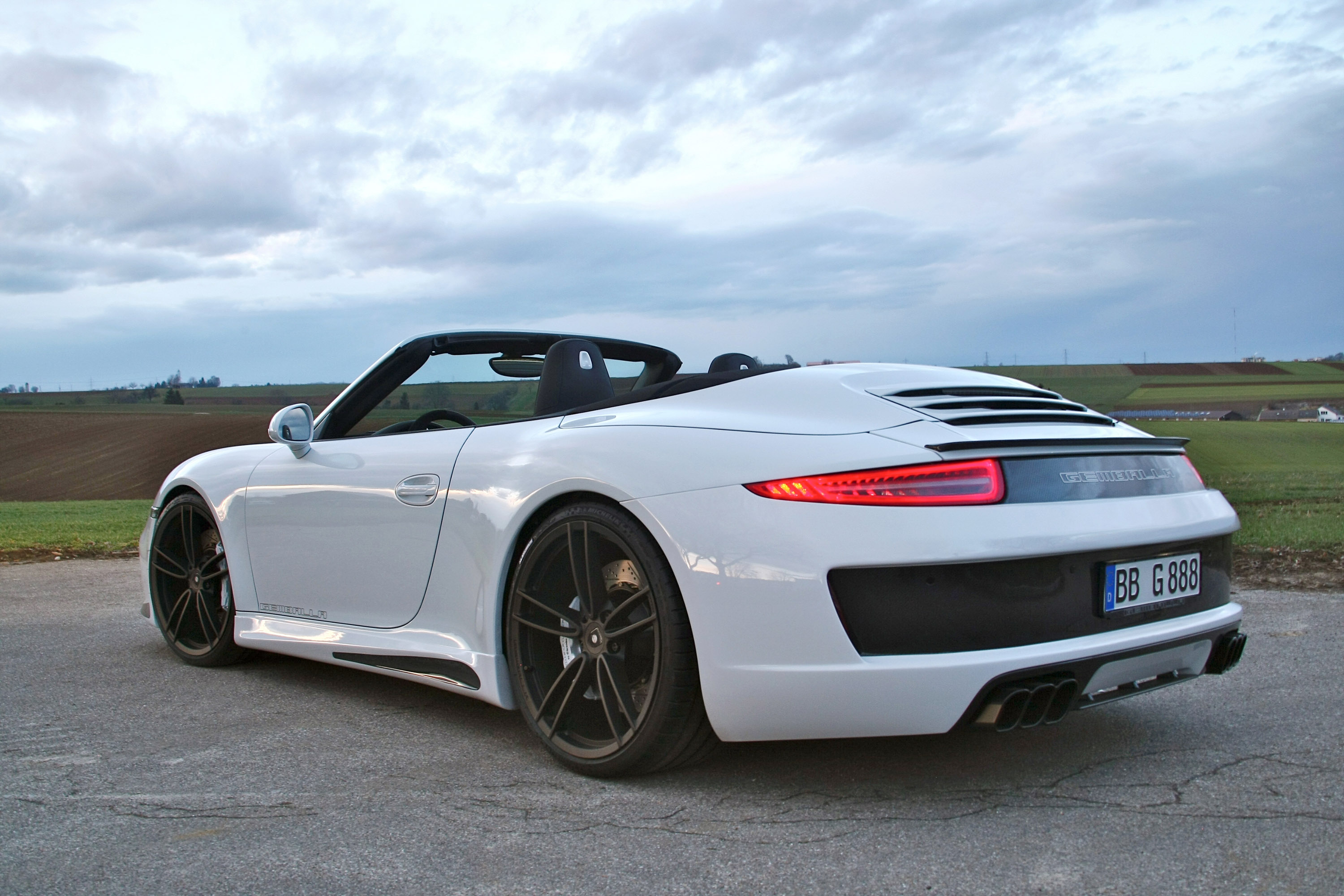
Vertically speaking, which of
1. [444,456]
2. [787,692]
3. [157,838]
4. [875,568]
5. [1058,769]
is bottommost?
[1058,769]

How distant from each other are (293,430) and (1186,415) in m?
29.8

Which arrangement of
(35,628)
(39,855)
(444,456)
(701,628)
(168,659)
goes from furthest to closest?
(35,628) → (168,659) → (444,456) → (701,628) → (39,855)

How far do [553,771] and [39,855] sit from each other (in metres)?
1.21

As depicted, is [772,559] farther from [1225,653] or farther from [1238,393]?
[1238,393]

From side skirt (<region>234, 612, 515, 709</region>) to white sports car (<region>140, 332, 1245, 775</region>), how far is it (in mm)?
11

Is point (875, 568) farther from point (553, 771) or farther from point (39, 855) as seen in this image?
point (39, 855)

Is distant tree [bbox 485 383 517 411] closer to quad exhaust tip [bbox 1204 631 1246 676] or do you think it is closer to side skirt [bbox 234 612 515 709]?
side skirt [bbox 234 612 515 709]

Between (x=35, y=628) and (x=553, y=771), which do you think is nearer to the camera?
(x=553, y=771)

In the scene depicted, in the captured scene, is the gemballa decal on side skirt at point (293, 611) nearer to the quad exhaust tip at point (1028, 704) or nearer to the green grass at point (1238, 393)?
the quad exhaust tip at point (1028, 704)

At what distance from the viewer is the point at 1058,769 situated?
282cm

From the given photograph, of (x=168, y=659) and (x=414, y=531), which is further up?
(x=414, y=531)

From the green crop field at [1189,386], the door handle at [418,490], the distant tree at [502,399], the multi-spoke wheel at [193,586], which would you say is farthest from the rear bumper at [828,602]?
the green crop field at [1189,386]

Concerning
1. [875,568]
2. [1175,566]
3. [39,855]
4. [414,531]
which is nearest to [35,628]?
[414,531]

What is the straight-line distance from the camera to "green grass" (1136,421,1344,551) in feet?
29.3
